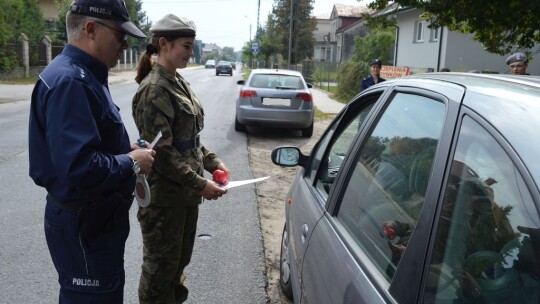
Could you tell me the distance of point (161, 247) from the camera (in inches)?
115

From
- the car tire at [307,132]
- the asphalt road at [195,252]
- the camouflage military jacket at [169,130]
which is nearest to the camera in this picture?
the camouflage military jacket at [169,130]

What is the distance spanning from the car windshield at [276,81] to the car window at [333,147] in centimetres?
802

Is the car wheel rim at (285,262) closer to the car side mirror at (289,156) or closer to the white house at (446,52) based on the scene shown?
the car side mirror at (289,156)

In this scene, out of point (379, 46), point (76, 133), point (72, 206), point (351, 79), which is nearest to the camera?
point (76, 133)

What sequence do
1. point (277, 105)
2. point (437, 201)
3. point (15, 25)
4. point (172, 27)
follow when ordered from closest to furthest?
point (437, 201), point (172, 27), point (277, 105), point (15, 25)

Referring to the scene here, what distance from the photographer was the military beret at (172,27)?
112 inches

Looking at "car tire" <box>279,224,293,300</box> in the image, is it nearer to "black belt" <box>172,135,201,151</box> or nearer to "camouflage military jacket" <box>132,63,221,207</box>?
"camouflage military jacket" <box>132,63,221,207</box>

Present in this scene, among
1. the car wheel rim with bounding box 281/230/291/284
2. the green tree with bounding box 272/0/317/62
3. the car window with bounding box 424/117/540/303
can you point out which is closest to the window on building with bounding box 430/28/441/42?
the car wheel rim with bounding box 281/230/291/284

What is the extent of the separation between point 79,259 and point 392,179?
52.9 inches

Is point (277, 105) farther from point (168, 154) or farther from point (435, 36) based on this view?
point (435, 36)

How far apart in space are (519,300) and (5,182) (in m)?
6.74

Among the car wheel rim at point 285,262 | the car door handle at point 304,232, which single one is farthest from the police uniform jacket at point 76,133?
the car wheel rim at point 285,262

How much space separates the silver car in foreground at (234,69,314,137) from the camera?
1091 centimetres

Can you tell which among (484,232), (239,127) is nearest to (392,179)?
(484,232)
